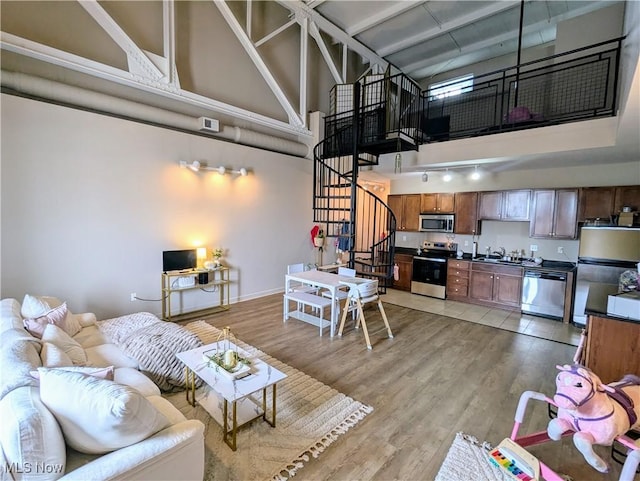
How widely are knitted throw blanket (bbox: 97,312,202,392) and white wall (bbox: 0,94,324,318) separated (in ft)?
4.44

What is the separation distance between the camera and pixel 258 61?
5.56 m

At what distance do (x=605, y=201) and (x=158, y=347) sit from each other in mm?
6633

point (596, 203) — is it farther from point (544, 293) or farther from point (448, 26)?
point (448, 26)

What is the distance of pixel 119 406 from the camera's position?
1.27 meters

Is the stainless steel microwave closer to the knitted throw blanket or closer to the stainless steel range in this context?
the stainless steel range

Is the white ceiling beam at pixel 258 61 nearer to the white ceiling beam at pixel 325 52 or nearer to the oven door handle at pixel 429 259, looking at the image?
the white ceiling beam at pixel 325 52

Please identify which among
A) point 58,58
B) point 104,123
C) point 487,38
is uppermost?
point 487,38

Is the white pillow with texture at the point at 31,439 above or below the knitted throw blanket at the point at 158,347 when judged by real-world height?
above

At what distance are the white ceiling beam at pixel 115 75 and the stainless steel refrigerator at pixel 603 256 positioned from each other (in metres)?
5.79

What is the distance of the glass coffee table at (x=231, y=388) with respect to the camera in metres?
2.04

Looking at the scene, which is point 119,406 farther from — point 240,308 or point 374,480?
point 240,308

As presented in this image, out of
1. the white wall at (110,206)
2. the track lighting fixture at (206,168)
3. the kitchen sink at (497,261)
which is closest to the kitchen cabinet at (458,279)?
the kitchen sink at (497,261)

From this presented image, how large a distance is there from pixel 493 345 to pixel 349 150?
4333 mm

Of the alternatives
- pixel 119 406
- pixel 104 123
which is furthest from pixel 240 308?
pixel 119 406
